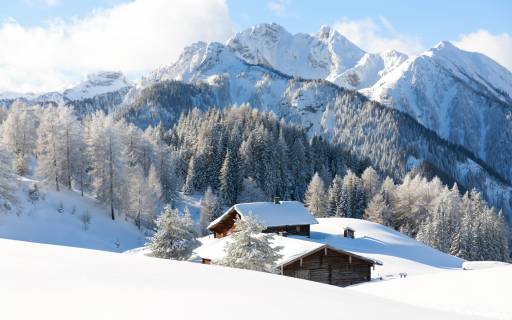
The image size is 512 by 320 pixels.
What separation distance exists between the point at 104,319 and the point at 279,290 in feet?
11.6

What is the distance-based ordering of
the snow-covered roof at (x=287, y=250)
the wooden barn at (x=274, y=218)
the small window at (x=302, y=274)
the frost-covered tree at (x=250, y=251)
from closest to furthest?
the frost-covered tree at (x=250, y=251) < the snow-covered roof at (x=287, y=250) < the small window at (x=302, y=274) < the wooden barn at (x=274, y=218)

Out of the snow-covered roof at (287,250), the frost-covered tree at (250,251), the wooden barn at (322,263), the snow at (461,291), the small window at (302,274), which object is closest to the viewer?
the snow at (461,291)

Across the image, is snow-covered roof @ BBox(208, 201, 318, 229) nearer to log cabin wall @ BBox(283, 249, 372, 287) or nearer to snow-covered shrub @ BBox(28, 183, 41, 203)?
log cabin wall @ BBox(283, 249, 372, 287)

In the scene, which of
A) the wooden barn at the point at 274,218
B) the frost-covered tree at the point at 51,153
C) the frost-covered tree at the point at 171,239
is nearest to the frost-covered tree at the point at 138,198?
the frost-covered tree at the point at 51,153

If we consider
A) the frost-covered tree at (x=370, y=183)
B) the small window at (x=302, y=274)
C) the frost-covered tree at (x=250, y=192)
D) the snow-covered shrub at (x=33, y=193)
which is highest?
the frost-covered tree at (x=370, y=183)

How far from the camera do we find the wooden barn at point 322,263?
3359 cm

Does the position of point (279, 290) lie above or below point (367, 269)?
above

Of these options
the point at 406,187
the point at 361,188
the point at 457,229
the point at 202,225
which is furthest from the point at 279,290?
the point at 406,187

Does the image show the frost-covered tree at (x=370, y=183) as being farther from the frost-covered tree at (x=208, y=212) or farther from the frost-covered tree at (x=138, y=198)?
the frost-covered tree at (x=138, y=198)

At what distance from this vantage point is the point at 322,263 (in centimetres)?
3472

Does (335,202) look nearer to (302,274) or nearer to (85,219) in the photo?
(85,219)

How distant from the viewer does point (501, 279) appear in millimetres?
14938

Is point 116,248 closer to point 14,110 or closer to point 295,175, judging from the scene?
point 14,110

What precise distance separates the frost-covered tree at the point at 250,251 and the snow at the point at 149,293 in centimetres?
1404
